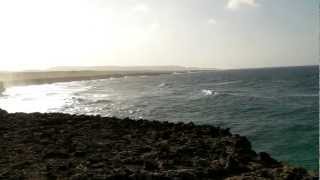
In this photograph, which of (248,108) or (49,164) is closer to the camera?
(49,164)

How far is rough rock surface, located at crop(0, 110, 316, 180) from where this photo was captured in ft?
50.9

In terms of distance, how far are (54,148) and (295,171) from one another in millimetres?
10697

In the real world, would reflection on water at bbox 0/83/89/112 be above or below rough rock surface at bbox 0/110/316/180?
below

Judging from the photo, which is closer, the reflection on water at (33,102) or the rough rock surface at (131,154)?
the rough rock surface at (131,154)

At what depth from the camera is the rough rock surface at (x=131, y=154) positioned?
15.5 meters

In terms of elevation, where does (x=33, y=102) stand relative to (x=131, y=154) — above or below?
below

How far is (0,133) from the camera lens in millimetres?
25484

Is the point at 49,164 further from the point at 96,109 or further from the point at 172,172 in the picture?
the point at 96,109

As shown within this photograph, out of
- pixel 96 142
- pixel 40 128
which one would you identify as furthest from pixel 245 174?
pixel 40 128

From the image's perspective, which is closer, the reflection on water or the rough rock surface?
the rough rock surface

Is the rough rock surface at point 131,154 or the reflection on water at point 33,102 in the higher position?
the rough rock surface at point 131,154

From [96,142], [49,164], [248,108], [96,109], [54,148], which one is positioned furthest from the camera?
[96,109]

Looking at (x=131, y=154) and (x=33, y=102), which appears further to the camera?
(x=33, y=102)

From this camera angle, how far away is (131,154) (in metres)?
18.8
